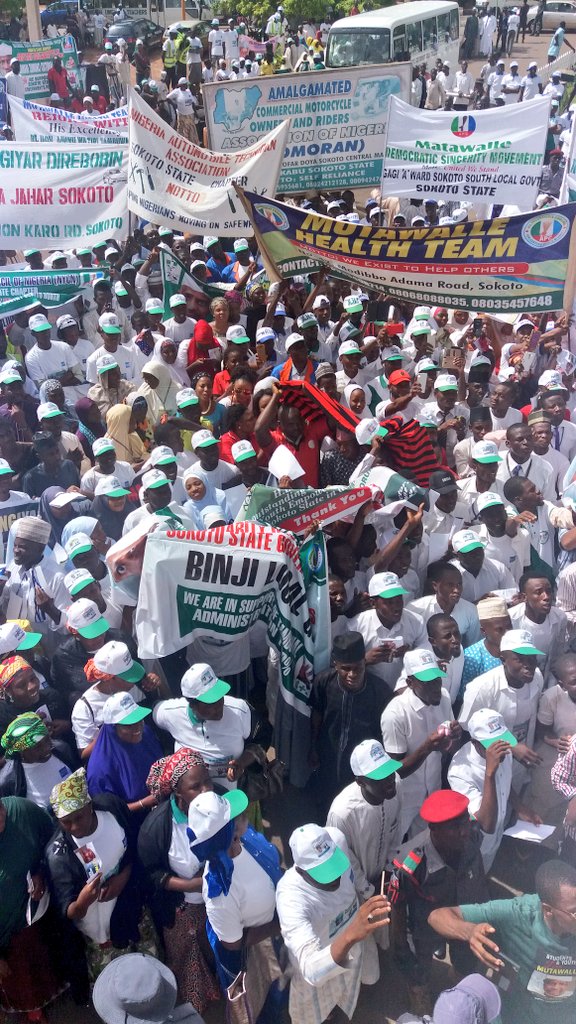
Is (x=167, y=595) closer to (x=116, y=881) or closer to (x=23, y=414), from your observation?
(x=116, y=881)

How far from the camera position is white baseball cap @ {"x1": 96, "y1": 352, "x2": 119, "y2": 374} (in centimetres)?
773

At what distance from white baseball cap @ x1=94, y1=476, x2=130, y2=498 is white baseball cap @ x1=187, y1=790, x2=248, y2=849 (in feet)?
8.43

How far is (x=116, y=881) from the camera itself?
381cm

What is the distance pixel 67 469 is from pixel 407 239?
3.10m

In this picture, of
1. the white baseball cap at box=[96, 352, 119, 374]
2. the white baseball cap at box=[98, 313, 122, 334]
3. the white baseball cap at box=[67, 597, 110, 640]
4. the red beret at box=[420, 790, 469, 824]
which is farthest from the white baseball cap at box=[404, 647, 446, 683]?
the white baseball cap at box=[98, 313, 122, 334]

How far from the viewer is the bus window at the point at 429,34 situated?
23203 millimetres

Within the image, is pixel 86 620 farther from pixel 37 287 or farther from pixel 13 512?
pixel 37 287

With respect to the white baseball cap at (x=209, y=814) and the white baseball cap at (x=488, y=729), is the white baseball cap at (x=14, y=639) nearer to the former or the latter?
the white baseball cap at (x=209, y=814)

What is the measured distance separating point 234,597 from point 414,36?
A: 72.2 ft

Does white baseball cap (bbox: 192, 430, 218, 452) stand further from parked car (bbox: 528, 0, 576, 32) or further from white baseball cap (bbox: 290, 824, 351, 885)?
parked car (bbox: 528, 0, 576, 32)

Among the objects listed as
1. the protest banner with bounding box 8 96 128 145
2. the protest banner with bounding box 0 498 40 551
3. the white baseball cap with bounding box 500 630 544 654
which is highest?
the protest banner with bounding box 8 96 128 145

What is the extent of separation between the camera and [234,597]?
467 cm

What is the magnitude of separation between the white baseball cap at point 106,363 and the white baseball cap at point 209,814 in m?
4.89

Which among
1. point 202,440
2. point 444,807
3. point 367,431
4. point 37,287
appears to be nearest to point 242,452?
point 202,440
